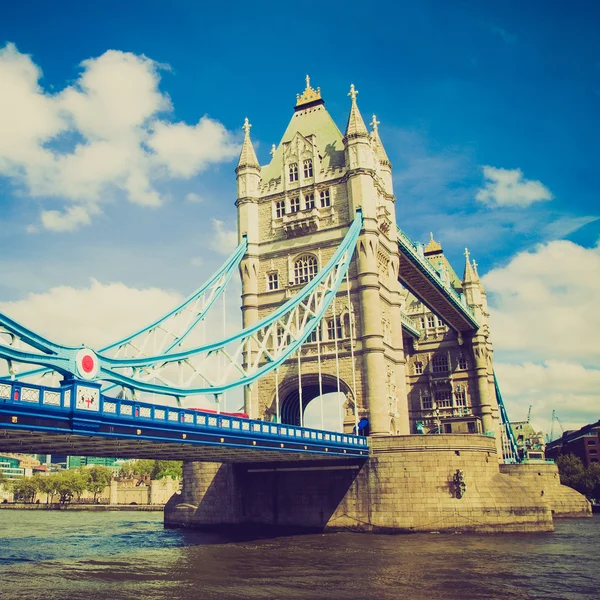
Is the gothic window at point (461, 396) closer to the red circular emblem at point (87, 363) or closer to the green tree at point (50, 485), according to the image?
the red circular emblem at point (87, 363)

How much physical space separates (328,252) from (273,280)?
483cm

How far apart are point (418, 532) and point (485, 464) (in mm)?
6212

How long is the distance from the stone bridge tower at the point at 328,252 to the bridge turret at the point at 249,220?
0.08 metres

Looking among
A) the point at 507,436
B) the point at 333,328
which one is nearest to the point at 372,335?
the point at 333,328

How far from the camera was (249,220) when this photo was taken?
171 feet

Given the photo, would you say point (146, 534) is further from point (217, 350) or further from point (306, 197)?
point (306, 197)

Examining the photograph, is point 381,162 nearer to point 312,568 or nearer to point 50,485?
point 312,568

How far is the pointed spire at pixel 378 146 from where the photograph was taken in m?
54.1

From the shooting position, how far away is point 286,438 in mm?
32781

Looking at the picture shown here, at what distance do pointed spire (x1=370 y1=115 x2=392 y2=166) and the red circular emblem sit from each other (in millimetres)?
36285

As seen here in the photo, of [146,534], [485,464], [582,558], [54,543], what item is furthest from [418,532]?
[54,543]

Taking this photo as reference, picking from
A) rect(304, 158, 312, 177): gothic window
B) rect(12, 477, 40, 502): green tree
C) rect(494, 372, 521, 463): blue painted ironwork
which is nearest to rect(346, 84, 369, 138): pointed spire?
rect(304, 158, 312, 177): gothic window

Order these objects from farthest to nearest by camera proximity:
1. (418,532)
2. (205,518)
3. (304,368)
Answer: (304,368) < (205,518) < (418,532)

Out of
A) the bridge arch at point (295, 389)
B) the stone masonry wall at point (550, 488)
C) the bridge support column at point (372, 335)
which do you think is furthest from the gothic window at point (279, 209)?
the stone masonry wall at point (550, 488)
